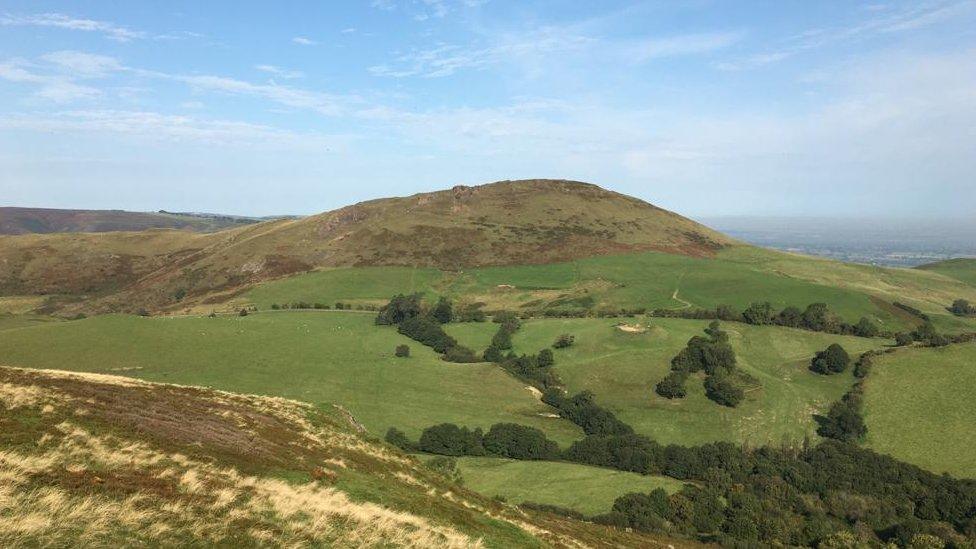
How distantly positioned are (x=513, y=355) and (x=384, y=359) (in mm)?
25502

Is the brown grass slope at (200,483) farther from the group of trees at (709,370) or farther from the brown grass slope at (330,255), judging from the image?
the brown grass slope at (330,255)

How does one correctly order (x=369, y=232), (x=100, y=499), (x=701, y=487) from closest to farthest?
(x=100, y=499) < (x=701, y=487) < (x=369, y=232)

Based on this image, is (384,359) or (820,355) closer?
(820,355)

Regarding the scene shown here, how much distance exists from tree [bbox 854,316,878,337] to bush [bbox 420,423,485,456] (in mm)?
85001

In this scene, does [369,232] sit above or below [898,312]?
above

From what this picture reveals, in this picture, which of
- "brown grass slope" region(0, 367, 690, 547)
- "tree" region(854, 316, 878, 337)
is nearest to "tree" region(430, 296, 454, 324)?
"tree" region(854, 316, 878, 337)

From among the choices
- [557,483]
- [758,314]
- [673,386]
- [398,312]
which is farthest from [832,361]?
[398,312]

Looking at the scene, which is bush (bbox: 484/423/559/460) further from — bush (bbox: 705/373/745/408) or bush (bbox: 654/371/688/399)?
bush (bbox: 705/373/745/408)

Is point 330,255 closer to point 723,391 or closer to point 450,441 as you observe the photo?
point 450,441

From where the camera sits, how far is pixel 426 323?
393 feet

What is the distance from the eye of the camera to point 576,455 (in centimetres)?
7125

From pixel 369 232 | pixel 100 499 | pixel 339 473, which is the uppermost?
pixel 369 232

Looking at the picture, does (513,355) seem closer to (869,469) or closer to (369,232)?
(869,469)

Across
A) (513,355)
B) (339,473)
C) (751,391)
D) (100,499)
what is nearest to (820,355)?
(751,391)
